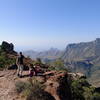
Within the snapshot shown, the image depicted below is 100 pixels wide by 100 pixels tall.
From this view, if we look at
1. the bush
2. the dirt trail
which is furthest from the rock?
the dirt trail

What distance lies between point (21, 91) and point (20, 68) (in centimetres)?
515

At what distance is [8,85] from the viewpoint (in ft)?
79.3

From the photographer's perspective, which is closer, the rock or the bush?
the bush

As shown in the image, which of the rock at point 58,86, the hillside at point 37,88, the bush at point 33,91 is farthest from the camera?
the rock at point 58,86

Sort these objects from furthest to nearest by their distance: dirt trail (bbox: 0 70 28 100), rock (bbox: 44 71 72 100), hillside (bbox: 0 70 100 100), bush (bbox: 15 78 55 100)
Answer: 1. rock (bbox: 44 71 72 100)
2. dirt trail (bbox: 0 70 28 100)
3. hillside (bbox: 0 70 100 100)
4. bush (bbox: 15 78 55 100)

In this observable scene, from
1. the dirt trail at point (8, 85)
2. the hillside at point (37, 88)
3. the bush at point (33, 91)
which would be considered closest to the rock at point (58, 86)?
the hillside at point (37, 88)

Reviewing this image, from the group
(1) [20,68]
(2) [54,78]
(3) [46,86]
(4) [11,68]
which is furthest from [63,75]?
(4) [11,68]

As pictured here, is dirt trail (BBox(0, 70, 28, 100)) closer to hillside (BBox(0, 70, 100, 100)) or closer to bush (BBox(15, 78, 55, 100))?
hillside (BBox(0, 70, 100, 100))

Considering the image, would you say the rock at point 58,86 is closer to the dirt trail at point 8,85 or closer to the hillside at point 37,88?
the hillside at point 37,88

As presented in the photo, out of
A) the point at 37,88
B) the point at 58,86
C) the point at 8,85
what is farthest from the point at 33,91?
the point at 8,85

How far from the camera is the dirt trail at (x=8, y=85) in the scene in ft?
69.5

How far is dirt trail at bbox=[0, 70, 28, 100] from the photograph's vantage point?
2119cm

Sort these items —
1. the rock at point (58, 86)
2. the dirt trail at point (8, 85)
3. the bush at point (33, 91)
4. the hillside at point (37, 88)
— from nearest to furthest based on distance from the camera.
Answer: the bush at point (33, 91) → the hillside at point (37, 88) → the dirt trail at point (8, 85) → the rock at point (58, 86)

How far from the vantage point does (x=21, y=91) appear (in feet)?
70.3
